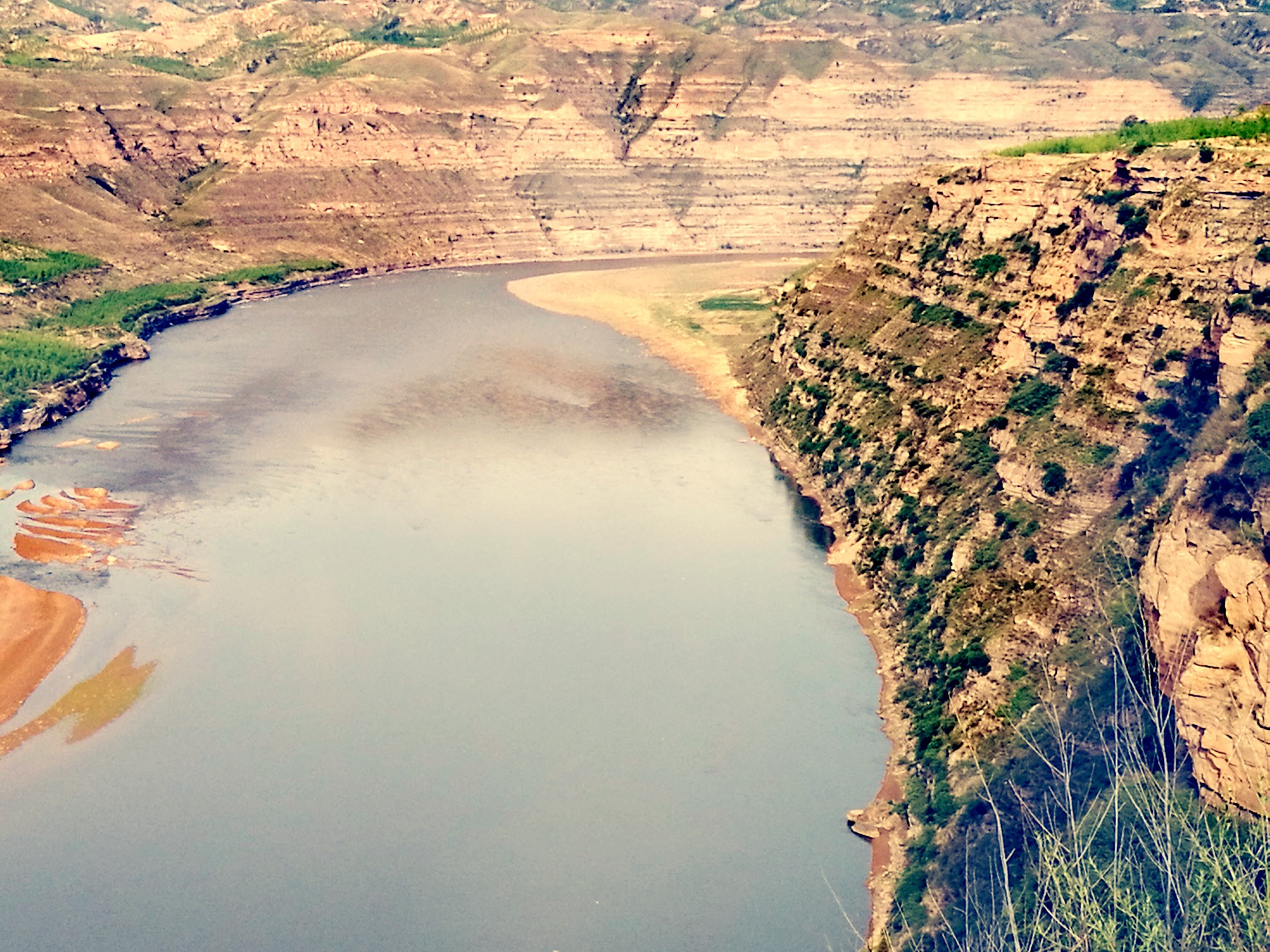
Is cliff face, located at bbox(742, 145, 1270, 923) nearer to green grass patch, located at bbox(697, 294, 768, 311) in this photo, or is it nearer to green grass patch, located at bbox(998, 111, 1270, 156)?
green grass patch, located at bbox(998, 111, 1270, 156)

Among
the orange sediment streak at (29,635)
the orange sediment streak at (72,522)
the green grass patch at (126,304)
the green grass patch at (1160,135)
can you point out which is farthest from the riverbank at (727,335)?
the orange sediment streak at (72,522)

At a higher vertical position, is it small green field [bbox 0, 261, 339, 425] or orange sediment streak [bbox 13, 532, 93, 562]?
orange sediment streak [bbox 13, 532, 93, 562]

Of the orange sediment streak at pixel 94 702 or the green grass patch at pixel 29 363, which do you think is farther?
the green grass patch at pixel 29 363

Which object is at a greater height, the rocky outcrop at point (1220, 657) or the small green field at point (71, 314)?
the rocky outcrop at point (1220, 657)

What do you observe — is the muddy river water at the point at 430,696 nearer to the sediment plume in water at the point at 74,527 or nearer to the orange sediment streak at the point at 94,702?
the orange sediment streak at the point at 94,702

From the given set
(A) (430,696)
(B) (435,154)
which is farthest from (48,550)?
(B) (435,154)

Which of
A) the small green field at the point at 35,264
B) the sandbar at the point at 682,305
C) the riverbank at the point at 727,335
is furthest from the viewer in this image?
the small green field at the point at 35,264

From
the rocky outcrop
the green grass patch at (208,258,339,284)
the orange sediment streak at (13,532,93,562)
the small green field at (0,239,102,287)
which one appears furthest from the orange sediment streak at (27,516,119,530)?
the green grass patch at (208,258,339,284)
